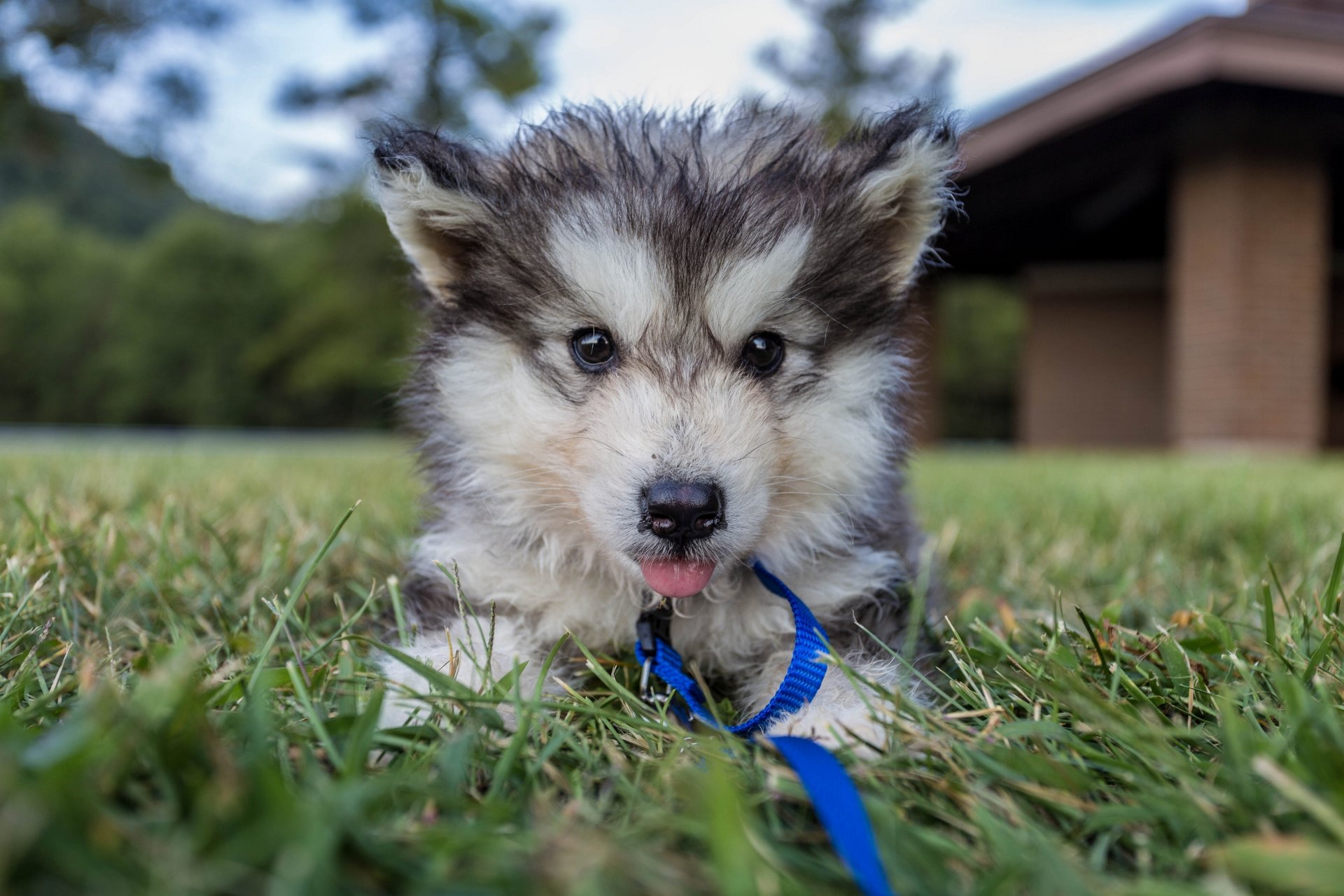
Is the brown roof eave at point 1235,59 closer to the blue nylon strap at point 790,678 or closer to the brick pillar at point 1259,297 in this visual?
the brick pillar at point 1259,297

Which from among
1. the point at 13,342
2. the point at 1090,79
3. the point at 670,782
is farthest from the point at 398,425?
the point at 13,342

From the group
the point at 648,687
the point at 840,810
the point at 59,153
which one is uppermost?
the point at 59,153

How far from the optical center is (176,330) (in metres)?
38.2

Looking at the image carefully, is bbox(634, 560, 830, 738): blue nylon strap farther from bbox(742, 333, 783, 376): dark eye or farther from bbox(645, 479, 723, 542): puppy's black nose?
bbox(742, 333, 783, 376): dark eye

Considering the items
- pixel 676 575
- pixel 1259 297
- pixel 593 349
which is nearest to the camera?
pixel 676 575

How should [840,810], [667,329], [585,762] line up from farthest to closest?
[667,329] → [585,762] → [840,810]

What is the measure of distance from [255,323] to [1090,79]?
1365 inches

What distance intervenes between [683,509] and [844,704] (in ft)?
1.85

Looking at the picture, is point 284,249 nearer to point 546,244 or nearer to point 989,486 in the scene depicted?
point 989,486

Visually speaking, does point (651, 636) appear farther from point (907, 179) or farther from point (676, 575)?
point (907, 179)

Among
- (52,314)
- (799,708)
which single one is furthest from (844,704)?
(52,314)

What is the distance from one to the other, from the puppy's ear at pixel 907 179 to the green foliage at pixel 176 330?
32.6m

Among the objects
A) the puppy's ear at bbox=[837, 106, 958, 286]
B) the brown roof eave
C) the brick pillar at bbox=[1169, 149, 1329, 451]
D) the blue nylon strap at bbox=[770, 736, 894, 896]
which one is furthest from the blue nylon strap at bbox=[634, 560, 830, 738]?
the brick pillar at bbox=[1169, 149, 1329, 451]

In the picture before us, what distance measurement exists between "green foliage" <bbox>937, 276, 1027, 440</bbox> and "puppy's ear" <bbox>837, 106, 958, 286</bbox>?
40.7 metres
